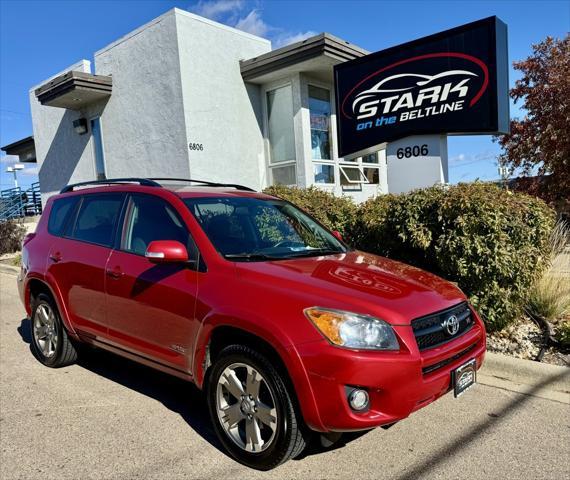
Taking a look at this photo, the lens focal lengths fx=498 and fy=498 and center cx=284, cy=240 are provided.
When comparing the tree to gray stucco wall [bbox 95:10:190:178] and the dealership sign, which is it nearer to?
the dealership sign

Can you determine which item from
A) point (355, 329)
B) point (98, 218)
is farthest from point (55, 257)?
point (355, 329)

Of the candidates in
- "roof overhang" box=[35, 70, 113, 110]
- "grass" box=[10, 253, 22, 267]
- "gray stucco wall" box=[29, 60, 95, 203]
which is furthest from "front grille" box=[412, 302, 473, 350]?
"gray stucco wall" box=[29, 60, 95, 203]

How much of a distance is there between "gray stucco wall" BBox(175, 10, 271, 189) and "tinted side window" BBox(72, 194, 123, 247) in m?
6.71

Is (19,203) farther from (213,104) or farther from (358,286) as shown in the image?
(358,286)

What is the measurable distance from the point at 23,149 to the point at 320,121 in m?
17.8

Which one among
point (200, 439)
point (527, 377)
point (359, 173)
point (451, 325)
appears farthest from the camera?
point (359, 173)

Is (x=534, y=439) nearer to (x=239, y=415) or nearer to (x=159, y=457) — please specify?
(x=239, y=415)

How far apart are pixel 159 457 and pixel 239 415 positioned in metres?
0.63

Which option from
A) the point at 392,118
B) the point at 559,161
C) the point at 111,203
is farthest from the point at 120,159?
the point at 559,161

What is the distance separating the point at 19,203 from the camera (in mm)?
22562

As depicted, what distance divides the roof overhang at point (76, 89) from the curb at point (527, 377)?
11.8 m

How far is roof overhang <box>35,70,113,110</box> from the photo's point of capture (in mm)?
12609

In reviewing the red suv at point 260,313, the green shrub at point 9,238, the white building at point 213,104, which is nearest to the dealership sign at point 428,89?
the white building at point 213,104

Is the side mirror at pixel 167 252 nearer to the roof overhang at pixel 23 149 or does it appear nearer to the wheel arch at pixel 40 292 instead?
the wheel arch at pixel 40 292
